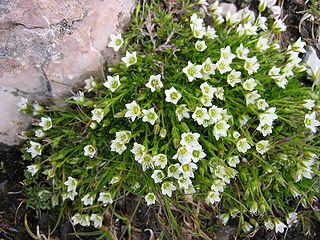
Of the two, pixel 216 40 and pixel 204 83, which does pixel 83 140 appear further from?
pixel 216 40

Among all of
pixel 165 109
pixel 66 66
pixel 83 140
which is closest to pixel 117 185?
pixel 83 140

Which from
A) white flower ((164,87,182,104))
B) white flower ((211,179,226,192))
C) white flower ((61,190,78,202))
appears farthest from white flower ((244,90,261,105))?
white flower ((61,190,78,202))


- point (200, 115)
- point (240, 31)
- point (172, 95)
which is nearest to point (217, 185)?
point (200, 115)

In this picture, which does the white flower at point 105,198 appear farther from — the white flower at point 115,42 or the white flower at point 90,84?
the white flower at point 115,42

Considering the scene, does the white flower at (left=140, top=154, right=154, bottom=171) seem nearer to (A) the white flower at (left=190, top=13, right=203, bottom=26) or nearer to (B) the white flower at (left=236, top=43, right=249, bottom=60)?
(B) the white flower at (left=236, top=43, right=249, bottom=60)

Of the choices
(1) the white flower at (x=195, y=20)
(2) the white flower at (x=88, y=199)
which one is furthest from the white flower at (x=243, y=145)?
(2) the white flower at (x=88, y=199)

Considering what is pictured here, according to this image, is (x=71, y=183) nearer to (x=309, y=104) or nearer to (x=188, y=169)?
(x=188, y=169)
